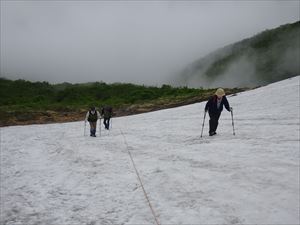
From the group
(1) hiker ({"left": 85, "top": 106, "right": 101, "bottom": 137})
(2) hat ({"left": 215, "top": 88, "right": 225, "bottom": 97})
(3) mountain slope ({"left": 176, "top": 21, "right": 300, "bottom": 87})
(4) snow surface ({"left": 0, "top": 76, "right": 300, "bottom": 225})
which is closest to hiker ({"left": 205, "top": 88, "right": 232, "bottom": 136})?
(2) hat ({"left": 215, "top": 88, "right": 225, "bottom": 97})

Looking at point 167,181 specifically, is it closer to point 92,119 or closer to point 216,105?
point 216,105

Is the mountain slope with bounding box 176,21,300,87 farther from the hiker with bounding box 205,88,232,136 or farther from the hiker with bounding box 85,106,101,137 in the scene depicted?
the hiker with bounding box 205,88,232,136

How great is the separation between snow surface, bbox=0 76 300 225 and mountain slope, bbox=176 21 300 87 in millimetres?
107187

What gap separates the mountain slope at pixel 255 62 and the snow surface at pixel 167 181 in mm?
107187

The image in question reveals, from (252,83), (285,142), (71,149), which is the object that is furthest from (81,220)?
(252,83)

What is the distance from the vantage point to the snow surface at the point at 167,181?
9062mm

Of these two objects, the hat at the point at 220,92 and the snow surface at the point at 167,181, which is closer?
the snow surface at the point at 167,181

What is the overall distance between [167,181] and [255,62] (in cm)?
13238

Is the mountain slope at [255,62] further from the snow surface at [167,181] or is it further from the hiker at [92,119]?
the snow surface at [167,181]

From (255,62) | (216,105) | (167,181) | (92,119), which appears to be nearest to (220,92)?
(216,105)

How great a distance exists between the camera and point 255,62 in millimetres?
137750

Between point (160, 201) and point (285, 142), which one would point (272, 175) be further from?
point (285, 142)

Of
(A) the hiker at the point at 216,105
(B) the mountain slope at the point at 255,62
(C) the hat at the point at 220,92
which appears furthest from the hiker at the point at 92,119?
(B) the mountain slope at the point at 255,62

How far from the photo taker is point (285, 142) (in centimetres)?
1448
